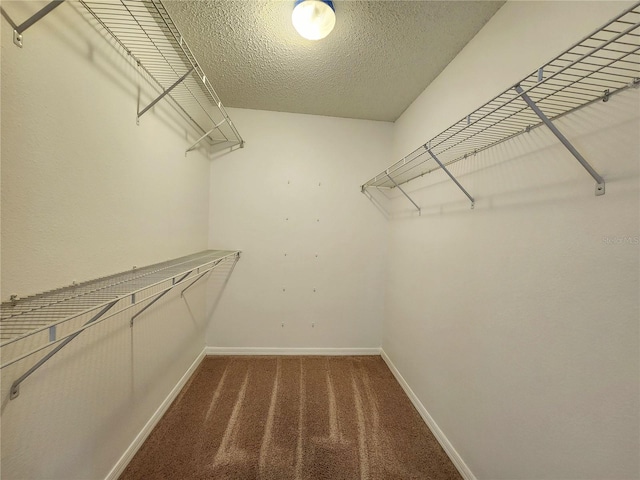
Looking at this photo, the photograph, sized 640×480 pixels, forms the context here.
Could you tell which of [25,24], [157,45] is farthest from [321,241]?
[25,24]

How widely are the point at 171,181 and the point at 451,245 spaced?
76.4 inches

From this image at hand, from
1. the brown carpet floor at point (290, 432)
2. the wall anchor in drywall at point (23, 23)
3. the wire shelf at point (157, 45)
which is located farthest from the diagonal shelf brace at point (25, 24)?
the brown carpet floor at point (290, 432)

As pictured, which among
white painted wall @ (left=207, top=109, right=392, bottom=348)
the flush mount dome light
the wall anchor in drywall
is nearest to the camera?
the wall anchor in drywall

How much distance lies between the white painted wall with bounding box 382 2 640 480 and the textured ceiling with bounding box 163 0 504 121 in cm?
22

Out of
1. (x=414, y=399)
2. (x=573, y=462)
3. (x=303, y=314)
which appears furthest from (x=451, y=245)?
(x=303, y=314)

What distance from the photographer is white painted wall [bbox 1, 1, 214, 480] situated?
2.46 feet

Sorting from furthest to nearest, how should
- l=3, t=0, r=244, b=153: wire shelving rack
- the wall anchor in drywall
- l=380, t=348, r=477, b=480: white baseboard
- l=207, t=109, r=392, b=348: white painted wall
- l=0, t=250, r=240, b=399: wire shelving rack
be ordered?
l=207, t=109, r=392, b=348: white painted wall → l=380, t=348, r=477, b=480: white baseboard → l=3, t=0, r=244, b=153: wire shelving rack → the wall anchor in drywall → l=0, t=250, r=240, b=399: wire shelving rack

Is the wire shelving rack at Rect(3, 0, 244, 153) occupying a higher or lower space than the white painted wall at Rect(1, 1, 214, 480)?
higher

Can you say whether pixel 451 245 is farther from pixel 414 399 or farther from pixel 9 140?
pixel 9 140

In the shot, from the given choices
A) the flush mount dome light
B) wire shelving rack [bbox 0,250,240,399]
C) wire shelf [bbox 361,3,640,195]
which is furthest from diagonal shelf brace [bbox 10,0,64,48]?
wire shelf [bbox 361,3,640,195]

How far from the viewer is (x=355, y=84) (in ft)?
6.41

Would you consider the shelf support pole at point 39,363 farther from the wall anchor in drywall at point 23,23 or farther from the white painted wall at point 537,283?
the white painted wall at point 537,283

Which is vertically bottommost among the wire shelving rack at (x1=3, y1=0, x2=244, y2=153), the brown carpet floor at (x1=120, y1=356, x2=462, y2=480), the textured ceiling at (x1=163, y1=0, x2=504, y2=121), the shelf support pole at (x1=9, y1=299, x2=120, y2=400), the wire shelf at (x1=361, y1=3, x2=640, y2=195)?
the brown carpet floor at (x1=120, y1=356, x2=462, y2=480)

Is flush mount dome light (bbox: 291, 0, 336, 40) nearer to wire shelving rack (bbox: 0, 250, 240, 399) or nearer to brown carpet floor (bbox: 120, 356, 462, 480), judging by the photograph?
wire shelving rack (bbox: 0, 250, 240, 399)
